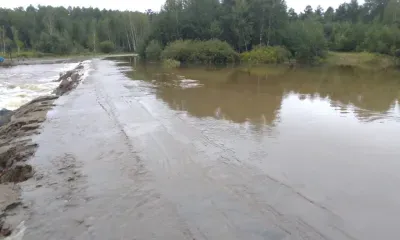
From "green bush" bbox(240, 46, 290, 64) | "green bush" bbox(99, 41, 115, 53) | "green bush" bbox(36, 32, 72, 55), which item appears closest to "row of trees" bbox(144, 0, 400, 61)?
"green bush" bbox(240, 46, 290, 64)

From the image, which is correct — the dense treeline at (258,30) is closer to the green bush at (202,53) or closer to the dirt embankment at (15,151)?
the green bush at (202,53)

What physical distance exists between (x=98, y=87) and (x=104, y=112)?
740 cm

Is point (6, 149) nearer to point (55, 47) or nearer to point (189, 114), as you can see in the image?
point (189, 114)

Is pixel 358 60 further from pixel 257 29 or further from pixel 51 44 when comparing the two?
pixel 51 44

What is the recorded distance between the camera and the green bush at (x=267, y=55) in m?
43.7

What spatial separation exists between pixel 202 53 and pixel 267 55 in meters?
8.43

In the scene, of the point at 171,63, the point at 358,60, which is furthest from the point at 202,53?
the point at 358,60

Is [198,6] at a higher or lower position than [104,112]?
higher

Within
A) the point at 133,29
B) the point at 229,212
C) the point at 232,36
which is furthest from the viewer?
the point at 133,29

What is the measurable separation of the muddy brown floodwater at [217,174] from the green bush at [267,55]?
101 ft

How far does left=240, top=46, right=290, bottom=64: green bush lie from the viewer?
43656 mm

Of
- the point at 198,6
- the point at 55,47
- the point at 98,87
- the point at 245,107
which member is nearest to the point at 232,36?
the point at 198,6

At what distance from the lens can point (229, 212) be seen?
555 centimetres

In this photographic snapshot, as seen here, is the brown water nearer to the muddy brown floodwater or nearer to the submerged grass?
the muddy brown floodwater
